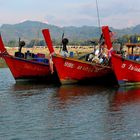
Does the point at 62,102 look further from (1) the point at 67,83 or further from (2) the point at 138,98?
(1) the point at 67,83

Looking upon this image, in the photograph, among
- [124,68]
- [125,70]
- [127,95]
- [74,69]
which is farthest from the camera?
[74,69]

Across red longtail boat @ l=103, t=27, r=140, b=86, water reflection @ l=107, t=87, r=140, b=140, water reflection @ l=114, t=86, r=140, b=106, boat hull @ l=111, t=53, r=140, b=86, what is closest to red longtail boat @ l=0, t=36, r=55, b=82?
red longtail boat @ l=103, t=27, r=140, b=86

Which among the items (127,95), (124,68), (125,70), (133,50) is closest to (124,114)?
(127,95)

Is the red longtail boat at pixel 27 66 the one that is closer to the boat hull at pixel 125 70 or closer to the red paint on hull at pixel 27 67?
the red paint on hull at pixel 27 67

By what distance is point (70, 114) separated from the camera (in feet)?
68.5

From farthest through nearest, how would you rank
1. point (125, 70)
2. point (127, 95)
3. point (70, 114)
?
point (125, 70)
point (127, 95)
point (70, 114)

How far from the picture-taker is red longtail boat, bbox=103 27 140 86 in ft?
104

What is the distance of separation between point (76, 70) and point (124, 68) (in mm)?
3965

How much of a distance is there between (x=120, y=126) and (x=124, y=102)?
22.4 ft

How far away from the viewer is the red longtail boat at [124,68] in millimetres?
31578

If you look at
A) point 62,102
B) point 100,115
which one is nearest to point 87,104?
point 62,102

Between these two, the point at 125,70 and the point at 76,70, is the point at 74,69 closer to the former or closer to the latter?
the point at 76,70

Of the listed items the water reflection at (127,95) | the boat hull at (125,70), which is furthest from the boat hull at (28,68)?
the water reflection at (127,95)

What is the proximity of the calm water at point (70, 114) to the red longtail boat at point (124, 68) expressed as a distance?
66.0 inches
